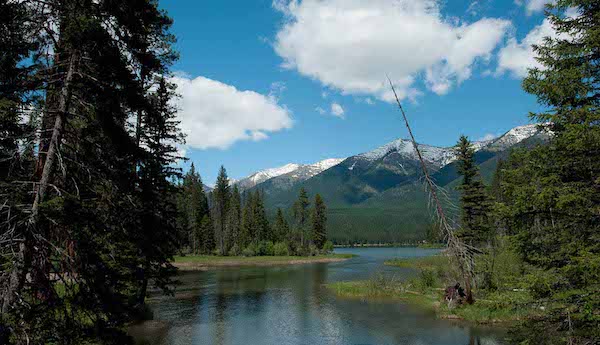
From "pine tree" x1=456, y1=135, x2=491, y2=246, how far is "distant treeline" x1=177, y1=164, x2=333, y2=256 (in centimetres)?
5654

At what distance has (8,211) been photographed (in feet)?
24.7

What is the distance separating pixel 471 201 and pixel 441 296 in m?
12.6

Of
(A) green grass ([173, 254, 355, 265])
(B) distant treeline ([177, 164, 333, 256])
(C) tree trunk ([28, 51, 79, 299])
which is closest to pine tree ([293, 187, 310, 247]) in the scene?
(B) distant treeline ([177, 164, 333, 256])

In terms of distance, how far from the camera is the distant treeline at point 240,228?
89375 mm

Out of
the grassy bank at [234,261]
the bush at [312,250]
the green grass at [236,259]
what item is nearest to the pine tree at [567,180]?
the grassy bank at [234,261]

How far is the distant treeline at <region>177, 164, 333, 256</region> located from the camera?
89375 millimetres

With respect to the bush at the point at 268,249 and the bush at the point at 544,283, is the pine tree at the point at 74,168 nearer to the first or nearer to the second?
the bush at the point at 544,283

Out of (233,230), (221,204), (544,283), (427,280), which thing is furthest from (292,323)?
(221,204)

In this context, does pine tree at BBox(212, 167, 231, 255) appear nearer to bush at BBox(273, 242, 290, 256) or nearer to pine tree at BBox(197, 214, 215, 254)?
pine tree at BBox(197, 214, 215, 254)

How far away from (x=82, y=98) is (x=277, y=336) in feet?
57.8

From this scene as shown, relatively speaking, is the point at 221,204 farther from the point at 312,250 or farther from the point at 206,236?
the point at 312,250

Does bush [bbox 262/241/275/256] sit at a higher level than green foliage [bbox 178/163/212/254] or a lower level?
lower

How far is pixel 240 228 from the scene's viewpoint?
96562 millimetres

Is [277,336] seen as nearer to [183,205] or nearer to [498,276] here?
[498,276]
